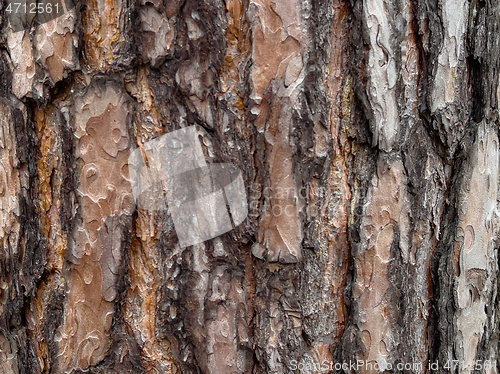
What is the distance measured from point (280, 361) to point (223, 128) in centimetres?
47

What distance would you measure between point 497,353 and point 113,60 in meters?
1.08

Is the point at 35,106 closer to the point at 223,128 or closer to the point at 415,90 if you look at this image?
the point at 223,128

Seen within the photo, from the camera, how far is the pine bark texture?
2.64 feet

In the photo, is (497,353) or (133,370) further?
(497,353)

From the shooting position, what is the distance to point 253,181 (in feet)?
2.73

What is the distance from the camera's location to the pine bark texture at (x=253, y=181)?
80cm

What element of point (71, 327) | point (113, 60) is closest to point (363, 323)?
point (71, 327)

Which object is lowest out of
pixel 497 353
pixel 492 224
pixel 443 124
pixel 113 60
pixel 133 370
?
pixel 497 353

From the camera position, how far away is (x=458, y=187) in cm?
89

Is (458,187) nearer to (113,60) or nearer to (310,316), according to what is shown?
(310,316)

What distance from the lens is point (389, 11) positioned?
813 mm

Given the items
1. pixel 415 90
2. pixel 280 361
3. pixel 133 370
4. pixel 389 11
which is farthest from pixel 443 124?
pixel 133 370

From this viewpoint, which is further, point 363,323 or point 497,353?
point 497,353

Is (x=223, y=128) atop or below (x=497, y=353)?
atop
